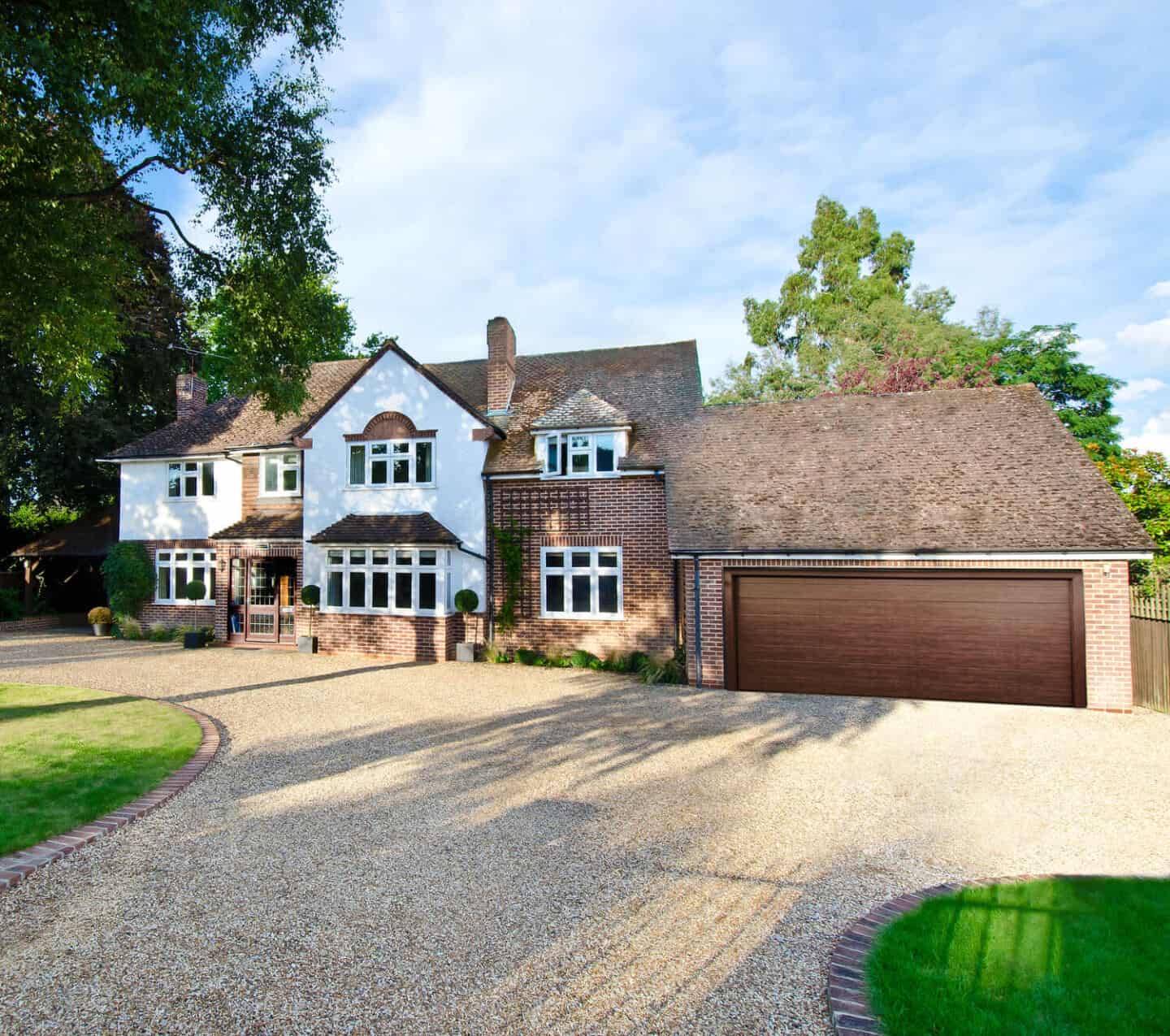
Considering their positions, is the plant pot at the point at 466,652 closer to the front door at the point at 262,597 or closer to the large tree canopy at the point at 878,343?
the front door at the point at 262,597

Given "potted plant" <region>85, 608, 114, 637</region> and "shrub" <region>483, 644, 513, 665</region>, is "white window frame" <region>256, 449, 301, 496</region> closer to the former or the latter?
"potted plant" <region>85, 608, 114, 637</region>

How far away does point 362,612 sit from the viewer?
669 inches

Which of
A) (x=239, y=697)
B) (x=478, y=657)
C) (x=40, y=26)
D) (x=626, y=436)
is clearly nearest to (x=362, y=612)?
(x=478, y=657)

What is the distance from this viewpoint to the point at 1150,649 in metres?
11.4

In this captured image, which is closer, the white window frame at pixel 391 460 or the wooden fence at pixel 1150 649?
the wooden fence at pixel 1150 649

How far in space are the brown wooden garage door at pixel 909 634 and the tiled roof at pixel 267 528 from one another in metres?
11.8

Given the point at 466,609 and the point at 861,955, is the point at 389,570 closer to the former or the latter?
the point at 466,609

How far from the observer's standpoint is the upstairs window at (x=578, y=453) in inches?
640

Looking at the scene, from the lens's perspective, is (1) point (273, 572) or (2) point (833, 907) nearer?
(2) point (833, 907)

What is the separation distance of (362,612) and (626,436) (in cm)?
790

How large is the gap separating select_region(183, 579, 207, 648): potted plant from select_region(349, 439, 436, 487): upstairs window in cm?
598

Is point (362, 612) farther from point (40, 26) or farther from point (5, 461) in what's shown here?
point (5, 461)

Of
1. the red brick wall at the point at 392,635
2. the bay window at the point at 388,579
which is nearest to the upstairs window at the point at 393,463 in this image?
the bay window at the point at 388,579

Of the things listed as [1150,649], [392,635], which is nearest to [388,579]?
[392,635]
